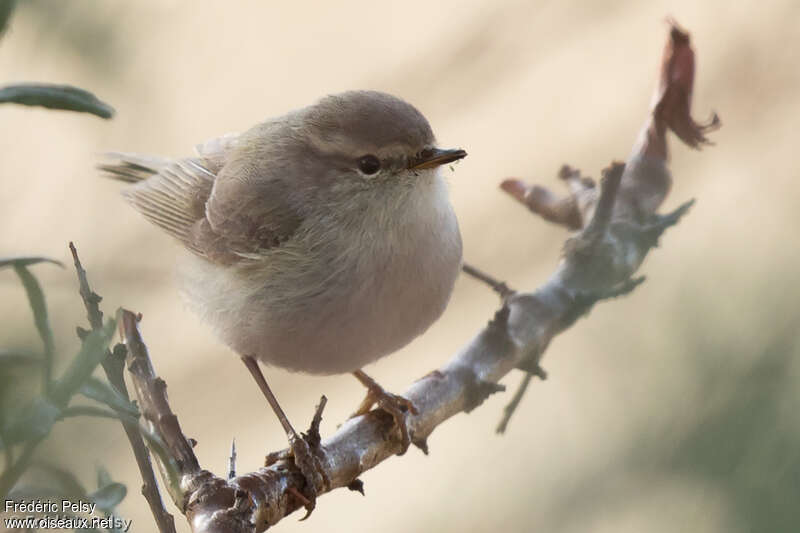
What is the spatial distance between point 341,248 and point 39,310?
3.75 ft

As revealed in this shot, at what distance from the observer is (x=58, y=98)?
680 millimetres

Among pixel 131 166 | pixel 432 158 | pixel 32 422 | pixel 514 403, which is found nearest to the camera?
pixel 32 422

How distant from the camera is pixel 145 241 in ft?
8.54

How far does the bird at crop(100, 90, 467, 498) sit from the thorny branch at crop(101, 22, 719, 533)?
0.26ft

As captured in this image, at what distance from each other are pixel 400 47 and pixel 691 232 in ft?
6.93

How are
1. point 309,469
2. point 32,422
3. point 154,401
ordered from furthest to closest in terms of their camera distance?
point 309,469
point 154,401
point 32,422

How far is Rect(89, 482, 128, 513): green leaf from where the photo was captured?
2.09 ft

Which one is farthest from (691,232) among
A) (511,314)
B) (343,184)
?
(343,184)

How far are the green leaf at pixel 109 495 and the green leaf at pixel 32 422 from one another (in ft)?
0.43

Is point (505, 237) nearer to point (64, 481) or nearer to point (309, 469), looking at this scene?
point (309, 469)

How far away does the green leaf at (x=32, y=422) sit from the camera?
0.49 metres

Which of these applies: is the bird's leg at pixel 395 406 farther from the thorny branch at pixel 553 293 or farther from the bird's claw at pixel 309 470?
the bird's claw at pixel 309 470

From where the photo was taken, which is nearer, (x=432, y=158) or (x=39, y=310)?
(x=39, y=310)

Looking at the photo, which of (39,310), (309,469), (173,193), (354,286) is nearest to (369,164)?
(354,286)
